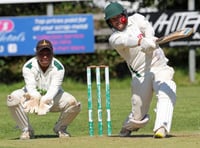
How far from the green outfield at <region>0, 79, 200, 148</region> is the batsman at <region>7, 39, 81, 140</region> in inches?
14.4

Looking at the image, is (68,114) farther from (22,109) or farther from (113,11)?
(113,11)

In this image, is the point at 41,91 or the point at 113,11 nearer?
the point at 113,11

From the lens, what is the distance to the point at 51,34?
2369cm

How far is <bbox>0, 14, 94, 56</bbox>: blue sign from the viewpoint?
2352 centimetres

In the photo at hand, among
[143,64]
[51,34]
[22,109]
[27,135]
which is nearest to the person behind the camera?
[143,64]

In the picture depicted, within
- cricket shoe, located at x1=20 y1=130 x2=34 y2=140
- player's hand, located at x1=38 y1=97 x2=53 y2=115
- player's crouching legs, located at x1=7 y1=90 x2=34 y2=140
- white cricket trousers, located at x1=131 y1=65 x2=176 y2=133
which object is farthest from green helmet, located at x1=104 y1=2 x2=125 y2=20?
cricket shoe, located at x1=20 y1=130 x2=34 y2=140

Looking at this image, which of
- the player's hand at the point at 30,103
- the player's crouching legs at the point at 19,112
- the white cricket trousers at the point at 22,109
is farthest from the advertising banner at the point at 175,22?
the player's hand at the point at 30,103

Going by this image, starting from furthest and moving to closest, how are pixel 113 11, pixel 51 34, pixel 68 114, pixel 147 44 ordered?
1. pixel 51 34
2. pixel 68 114
3. pixel 113 11
4. pixel 147 44

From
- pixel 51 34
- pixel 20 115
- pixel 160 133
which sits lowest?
pixel 160 133

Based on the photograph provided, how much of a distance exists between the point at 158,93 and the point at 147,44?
0.71 m

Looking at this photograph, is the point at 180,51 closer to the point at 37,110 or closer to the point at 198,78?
the point at 198,78

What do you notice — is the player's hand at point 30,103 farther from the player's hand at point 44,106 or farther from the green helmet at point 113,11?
the green helmet at point 113,11

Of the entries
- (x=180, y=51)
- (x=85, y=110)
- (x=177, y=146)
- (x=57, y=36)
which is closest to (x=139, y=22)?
(x=177, y=146)

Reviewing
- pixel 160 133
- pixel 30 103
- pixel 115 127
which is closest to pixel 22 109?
pixel 30 103
